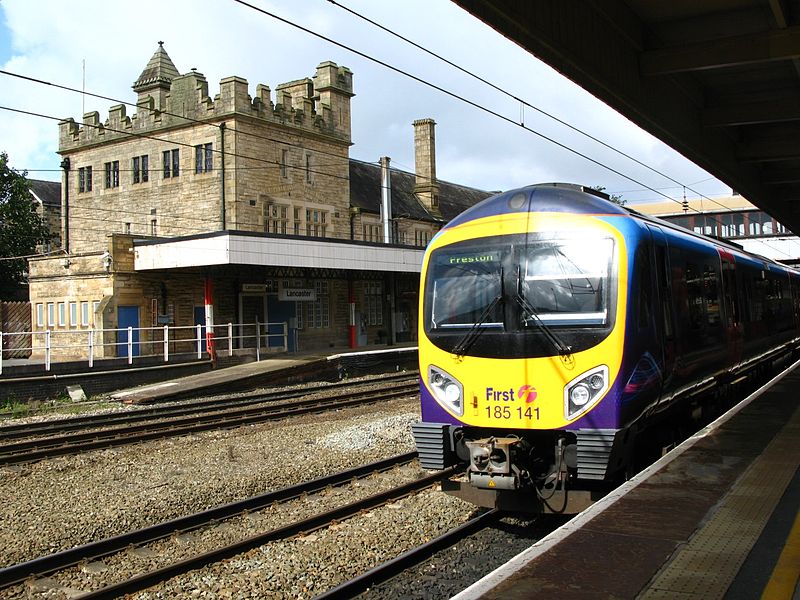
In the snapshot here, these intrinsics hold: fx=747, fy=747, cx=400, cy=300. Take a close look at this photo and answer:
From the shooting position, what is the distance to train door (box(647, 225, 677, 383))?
7.32 metres

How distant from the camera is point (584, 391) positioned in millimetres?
6410

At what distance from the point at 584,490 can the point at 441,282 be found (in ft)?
7.82

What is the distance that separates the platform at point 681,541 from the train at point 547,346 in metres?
0.54

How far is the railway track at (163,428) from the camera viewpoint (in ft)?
39.2

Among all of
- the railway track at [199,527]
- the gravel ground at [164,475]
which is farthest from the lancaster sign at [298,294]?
the railway track at [199,527]

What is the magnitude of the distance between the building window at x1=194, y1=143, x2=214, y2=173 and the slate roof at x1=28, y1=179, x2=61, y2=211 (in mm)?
21630

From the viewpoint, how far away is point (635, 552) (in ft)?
15.9

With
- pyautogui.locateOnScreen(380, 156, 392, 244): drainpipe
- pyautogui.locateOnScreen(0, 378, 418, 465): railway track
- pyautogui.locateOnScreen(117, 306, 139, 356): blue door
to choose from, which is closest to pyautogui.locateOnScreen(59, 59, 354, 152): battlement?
pyautogui.locateOnScreen(380, 156, 392, 244): drainpipe

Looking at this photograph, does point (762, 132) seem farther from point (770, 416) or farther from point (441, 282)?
point (441, 282)

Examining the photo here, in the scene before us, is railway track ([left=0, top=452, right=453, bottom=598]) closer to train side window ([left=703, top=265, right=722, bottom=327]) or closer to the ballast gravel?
the ballast gravel

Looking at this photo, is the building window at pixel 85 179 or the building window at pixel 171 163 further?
the building window at pixel 85 179

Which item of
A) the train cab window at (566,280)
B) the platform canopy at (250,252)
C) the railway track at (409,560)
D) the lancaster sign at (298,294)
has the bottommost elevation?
the railway track at (409,560)

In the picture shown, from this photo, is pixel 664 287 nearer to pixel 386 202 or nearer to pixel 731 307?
pixel 731 307

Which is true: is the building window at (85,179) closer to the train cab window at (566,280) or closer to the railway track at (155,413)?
the railway track at (155,413)
